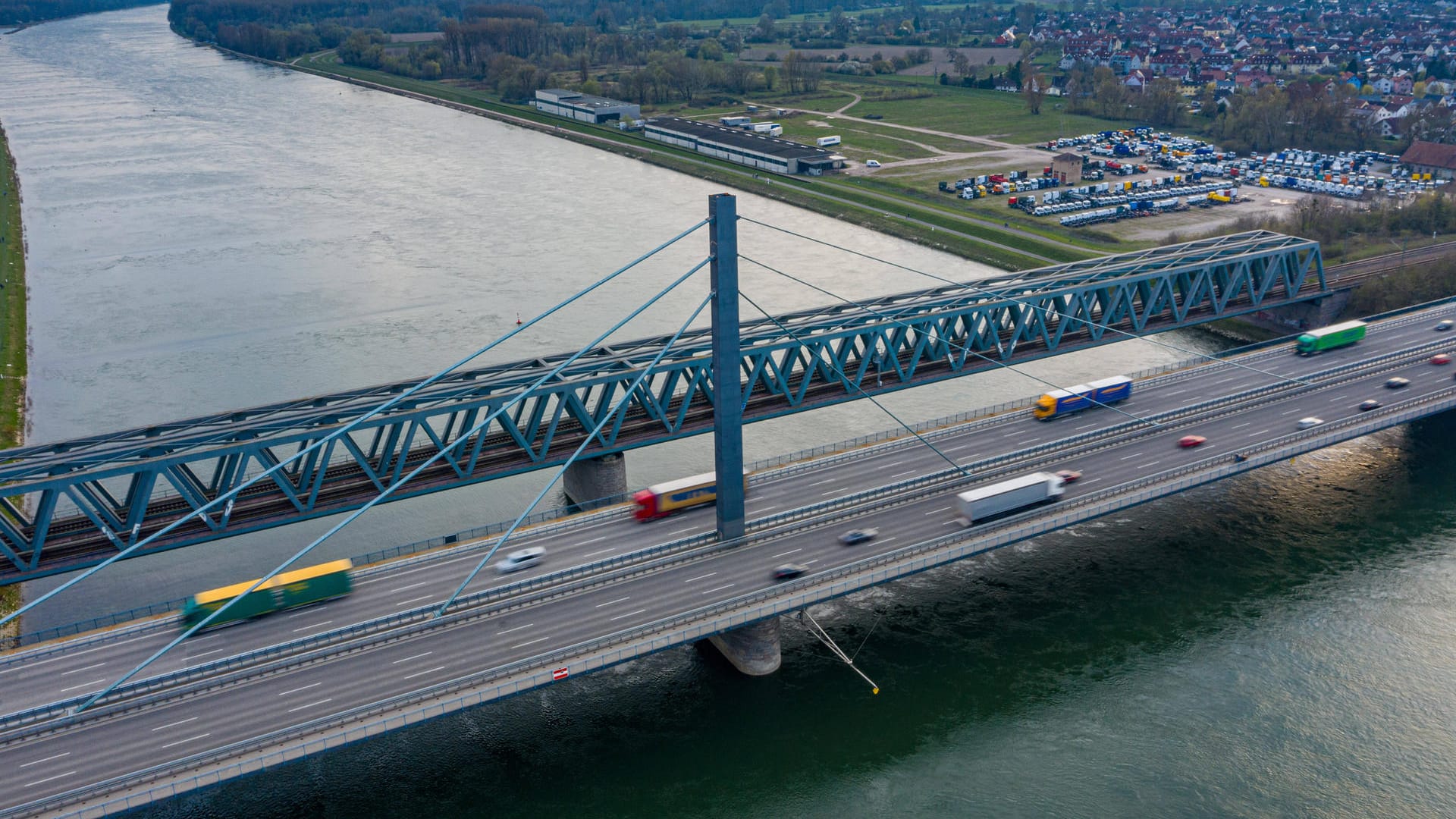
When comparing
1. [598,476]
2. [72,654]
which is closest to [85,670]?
[72,654]

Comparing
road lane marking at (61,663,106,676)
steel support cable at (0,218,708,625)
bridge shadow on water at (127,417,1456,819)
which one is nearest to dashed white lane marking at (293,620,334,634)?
bridge shadow on water at (127,417,1456,819)

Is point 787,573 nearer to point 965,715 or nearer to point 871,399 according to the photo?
point 965,715

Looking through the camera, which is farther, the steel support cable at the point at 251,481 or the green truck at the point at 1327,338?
the green truck at the point at 1327,338

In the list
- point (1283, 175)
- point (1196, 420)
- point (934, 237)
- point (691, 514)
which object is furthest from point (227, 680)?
point (1283, 175)

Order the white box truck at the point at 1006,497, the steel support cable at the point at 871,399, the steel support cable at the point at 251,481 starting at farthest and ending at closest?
the steel support cable at the point at 871,399, the white box truck at the point at 1006,497, the steel support cable at the point at 251,481

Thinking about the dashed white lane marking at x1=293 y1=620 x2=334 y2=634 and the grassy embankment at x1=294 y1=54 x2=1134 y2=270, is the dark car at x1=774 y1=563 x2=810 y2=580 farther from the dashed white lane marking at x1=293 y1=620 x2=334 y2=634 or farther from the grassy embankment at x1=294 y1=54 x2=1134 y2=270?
the grassy embankment at x1=294 y1=54 x2=1134 y2=270

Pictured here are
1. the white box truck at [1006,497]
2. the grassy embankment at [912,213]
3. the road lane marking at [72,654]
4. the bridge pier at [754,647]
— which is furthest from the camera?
the grassy embankment at [912,213]

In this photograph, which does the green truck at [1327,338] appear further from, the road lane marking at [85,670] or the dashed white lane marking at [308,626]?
the road lane marking at [85,670]

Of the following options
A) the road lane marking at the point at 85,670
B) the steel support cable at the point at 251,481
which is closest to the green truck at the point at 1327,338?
the steel support cable at the point at 251,481
